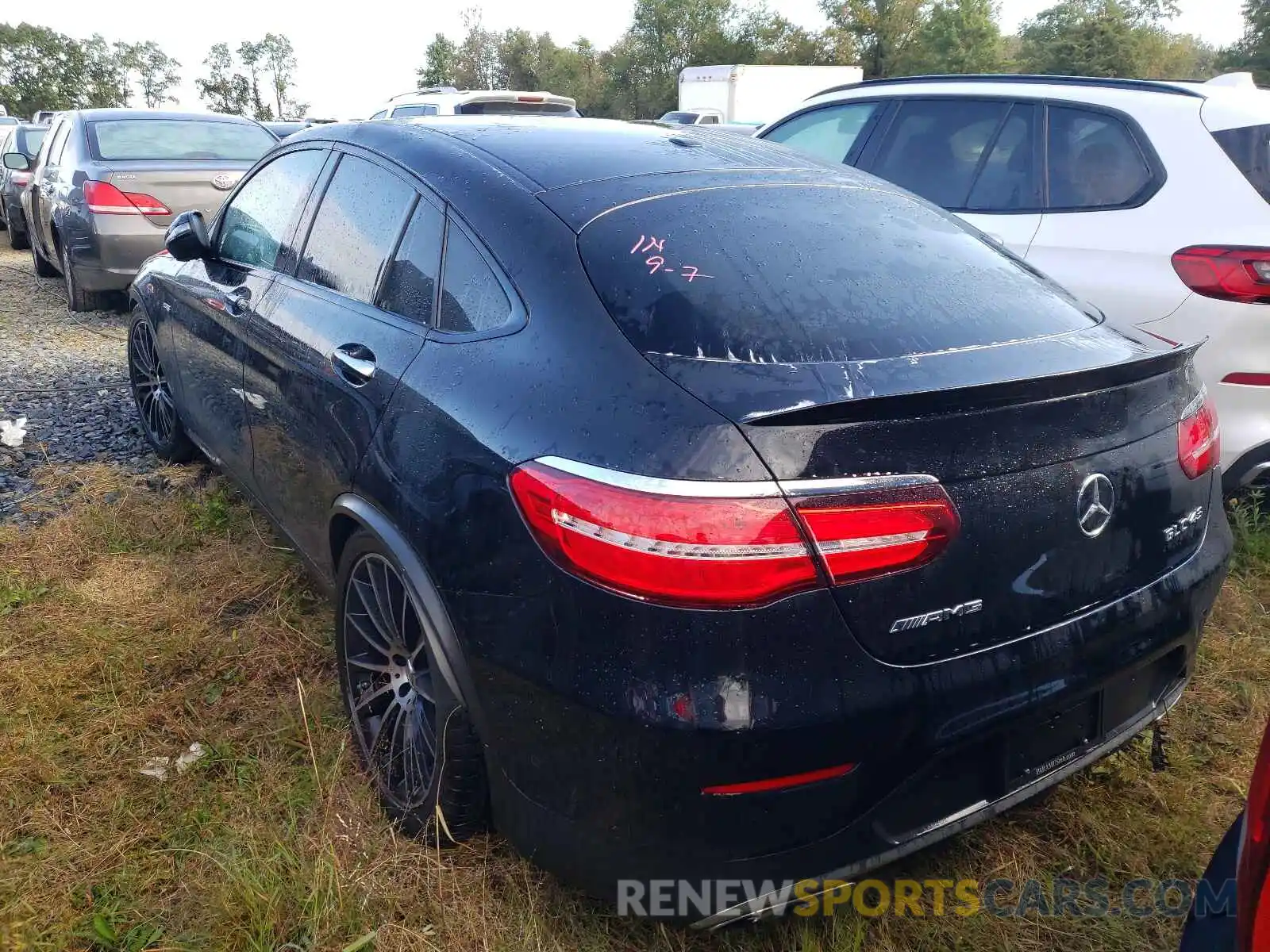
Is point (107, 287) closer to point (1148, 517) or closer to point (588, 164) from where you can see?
point (588, 164)

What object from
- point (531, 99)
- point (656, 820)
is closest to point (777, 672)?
point (656, 820)

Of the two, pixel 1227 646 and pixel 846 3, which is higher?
pixel 846 3

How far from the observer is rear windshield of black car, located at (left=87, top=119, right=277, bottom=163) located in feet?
24.5

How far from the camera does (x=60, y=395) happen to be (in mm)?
5551

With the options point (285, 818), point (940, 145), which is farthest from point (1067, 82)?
point (285, 818)

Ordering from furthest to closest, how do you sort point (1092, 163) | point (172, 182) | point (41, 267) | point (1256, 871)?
point (41, 267) → point (172, 182) → point (1092, 163) → point (1256, 871)

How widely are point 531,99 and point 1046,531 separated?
1166 cm

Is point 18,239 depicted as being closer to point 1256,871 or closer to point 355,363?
point 355,363

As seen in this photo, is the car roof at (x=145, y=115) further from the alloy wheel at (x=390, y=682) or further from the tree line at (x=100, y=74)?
the tree line at (x=100, y=74)

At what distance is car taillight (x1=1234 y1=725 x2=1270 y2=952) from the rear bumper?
0.41m

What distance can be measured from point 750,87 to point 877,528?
90.0 feet

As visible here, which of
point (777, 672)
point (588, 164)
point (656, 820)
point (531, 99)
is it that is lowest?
point (656, 820)

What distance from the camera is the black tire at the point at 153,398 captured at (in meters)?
4.32

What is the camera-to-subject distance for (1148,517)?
188cm
